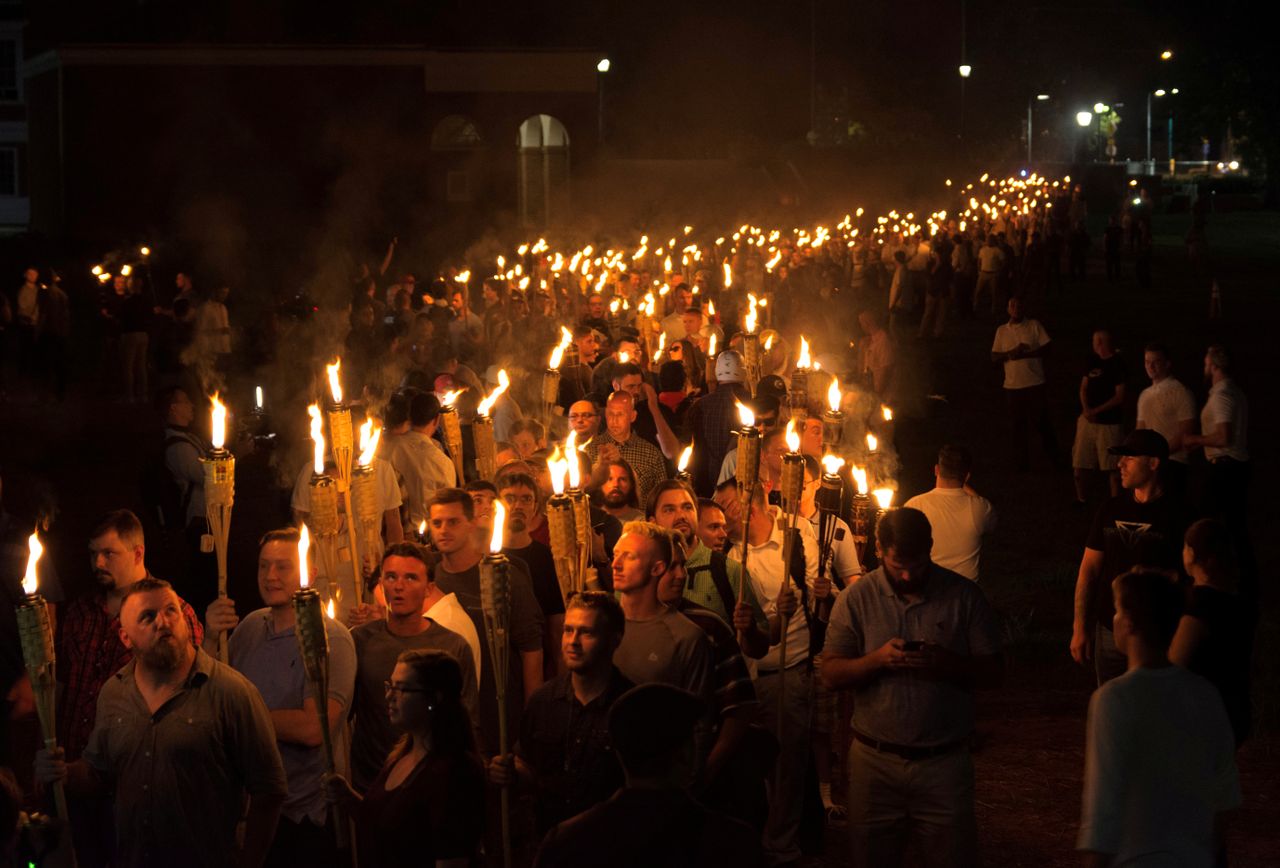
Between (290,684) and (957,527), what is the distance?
12.3ft

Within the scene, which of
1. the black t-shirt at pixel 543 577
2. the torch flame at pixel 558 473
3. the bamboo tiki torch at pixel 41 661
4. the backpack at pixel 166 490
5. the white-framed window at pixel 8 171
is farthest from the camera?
the white-framed window at pixel 8 171

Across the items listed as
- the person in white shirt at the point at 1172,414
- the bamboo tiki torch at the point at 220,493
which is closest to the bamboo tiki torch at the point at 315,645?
the bamboo tiki torch at the point at 220,493

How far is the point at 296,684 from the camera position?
5598 millimetres

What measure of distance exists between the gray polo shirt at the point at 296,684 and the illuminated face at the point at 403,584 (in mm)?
197

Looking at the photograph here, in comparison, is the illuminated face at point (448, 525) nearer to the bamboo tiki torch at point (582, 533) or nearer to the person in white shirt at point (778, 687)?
the bamboo tiki torch at point (582, 533)

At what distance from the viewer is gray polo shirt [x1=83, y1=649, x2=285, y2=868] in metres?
4.94

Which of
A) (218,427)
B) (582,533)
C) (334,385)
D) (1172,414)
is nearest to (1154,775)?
(582,533)

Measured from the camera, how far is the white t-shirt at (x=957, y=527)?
8.08m

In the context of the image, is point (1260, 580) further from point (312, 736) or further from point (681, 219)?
point (681, 219)

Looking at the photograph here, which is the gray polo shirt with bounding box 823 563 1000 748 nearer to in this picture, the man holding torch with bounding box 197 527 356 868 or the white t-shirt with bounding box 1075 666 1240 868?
the white t-shirt with bounding box 1075 666 1240 868

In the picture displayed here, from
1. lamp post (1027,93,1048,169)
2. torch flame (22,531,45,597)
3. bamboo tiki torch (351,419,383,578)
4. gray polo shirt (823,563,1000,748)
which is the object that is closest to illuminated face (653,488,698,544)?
bamboo tiki torch (351,419,383,578)

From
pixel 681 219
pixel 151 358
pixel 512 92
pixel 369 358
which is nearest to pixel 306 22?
pixel 512 92

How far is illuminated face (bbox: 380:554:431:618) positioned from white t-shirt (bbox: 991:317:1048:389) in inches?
450

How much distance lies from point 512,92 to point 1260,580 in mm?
34321
